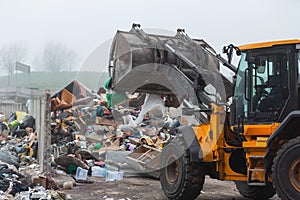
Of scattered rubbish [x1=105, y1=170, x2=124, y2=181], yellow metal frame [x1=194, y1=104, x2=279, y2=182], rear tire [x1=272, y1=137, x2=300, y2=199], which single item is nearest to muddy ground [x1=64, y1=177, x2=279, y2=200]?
scattered rubbish [x1=105, y1=170, x2=124, y2=181]

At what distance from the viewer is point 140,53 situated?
7824 millimetres

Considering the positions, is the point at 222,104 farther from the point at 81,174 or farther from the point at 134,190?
the point at 81,174

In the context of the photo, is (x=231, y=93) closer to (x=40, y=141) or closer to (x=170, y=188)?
(x=170, y=188)

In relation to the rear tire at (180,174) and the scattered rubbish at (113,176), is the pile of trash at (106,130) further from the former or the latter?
the rear tire at (180,174)

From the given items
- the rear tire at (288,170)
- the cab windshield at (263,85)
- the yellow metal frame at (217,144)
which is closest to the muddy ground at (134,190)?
the yellow metal frame at (217,144)

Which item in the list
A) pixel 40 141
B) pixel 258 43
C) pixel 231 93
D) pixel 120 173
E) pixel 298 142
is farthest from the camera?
pixel 120 173

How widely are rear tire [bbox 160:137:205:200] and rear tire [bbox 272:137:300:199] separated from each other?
1.47 meters

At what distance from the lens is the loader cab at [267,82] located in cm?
614

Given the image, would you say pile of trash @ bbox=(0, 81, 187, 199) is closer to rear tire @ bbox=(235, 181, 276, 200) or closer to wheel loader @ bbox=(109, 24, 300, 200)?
wheel loader @ bbox=(109, 24, 300, 200)

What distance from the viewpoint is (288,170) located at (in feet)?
19.0

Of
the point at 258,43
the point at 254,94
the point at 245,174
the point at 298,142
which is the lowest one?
the point at 245,174

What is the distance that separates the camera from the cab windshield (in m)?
6.25

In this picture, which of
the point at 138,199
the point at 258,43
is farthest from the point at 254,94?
the point at 138,199

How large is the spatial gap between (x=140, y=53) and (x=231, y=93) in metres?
1.57
